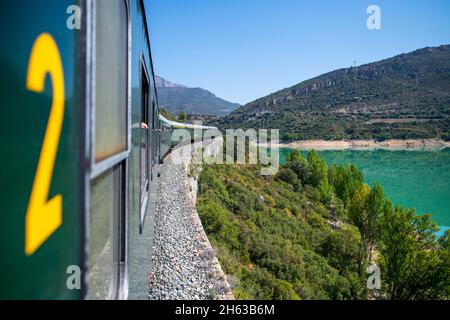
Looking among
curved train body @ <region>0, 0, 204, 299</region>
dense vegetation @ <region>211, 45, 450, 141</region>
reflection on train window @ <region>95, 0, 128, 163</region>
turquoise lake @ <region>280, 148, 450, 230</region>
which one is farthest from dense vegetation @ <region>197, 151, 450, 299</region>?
dense vegetation @ <region>211, 45, 450, 141</region>

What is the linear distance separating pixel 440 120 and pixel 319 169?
248ft

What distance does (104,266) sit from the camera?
162cm

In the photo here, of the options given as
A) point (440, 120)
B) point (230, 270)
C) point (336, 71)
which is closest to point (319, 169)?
point (230, 270)

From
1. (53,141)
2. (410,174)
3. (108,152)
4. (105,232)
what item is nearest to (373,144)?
(410,174)

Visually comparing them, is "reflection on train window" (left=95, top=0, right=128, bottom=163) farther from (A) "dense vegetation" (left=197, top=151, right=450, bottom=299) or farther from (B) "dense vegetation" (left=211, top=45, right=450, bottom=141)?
(B) "dense vegetation" (left=211, top=45, right=450, bottom=141)

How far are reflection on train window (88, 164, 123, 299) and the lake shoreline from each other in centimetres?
8377

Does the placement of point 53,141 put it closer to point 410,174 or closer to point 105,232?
point 105,232

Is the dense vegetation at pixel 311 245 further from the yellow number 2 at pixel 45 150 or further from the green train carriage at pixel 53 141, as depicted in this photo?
the yellow number 2 at pixel 45 150

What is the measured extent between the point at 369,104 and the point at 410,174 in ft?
181

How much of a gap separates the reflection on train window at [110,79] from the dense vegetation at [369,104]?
280 feet

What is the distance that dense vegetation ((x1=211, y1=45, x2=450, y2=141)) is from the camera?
89375mm

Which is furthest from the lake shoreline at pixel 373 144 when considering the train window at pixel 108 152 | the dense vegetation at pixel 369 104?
the train window at pixel 108 152

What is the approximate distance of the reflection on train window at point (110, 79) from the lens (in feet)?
3.90

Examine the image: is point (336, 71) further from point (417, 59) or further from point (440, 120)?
point (440, 120)
